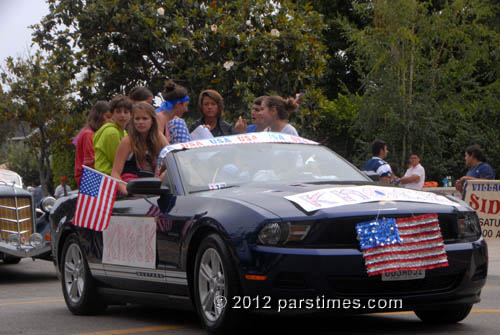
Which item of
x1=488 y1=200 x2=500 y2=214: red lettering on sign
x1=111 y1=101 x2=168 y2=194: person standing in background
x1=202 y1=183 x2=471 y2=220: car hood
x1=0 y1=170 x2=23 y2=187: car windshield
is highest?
x1=111 y1=101 x2=168 y2=194: person standing in background

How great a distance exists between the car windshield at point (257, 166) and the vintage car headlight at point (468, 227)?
1024 millimetres

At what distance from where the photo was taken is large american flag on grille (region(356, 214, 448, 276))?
6.03m

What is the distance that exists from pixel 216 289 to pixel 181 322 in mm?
1367

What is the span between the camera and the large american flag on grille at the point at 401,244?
237 inches

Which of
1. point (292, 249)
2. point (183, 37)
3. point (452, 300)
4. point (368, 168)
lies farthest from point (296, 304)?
point (183, 37)

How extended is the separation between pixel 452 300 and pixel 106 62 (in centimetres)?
1931

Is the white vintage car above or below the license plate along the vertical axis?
below

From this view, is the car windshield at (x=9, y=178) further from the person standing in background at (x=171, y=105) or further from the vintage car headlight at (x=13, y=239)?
the person standing in background at (x=171, y=105)

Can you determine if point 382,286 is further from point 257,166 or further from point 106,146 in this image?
point 106,146

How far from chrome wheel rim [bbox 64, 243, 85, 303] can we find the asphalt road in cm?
20

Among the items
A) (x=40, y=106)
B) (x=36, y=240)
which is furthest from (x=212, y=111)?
(x=40, y=106)

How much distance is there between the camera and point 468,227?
259 inches

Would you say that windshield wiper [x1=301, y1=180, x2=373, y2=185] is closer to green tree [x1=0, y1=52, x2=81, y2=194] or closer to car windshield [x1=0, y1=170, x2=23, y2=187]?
car windshield [x1=0, y1=170, x2=23, y2=187]

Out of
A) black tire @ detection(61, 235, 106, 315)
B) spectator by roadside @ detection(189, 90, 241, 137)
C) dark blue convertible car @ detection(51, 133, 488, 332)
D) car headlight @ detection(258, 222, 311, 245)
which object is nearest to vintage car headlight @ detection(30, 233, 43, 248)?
spectator by roadside @ detection(189, 90, 241, 137)
